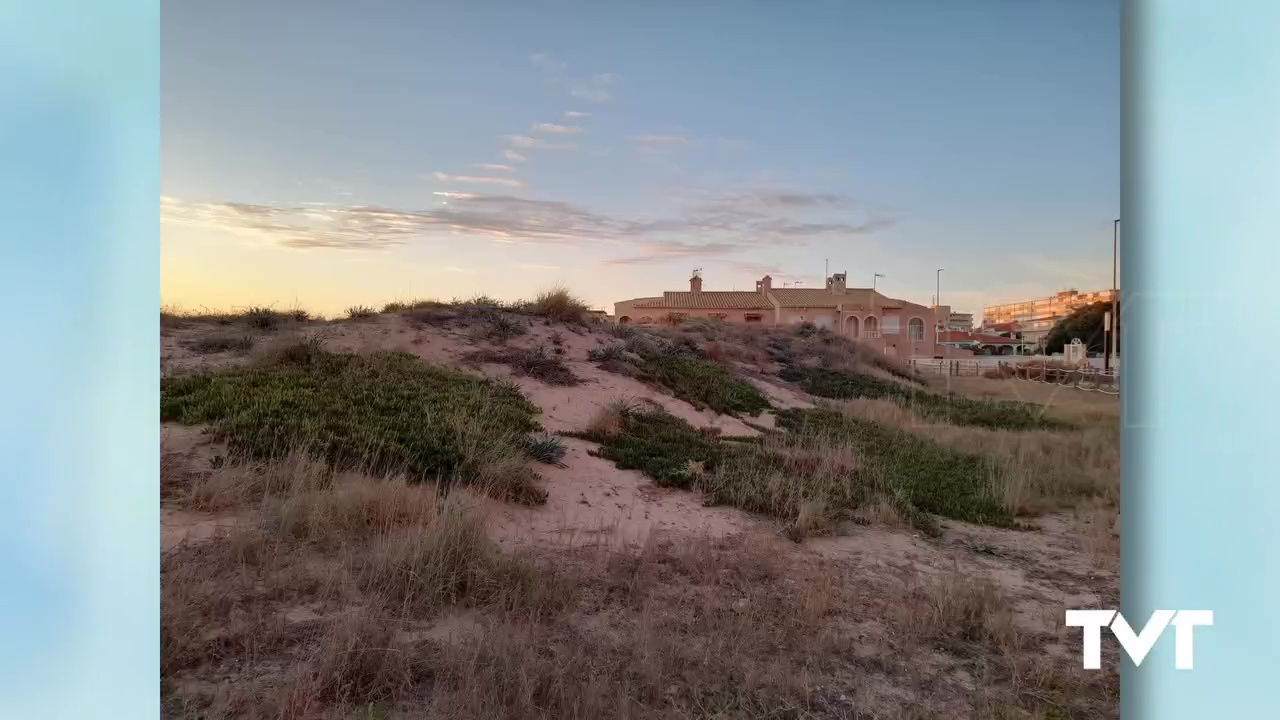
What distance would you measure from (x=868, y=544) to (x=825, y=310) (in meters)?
1.07

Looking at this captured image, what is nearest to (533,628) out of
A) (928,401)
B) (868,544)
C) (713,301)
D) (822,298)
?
(868,544)

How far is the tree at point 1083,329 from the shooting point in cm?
197

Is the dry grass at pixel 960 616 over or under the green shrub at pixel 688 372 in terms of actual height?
under

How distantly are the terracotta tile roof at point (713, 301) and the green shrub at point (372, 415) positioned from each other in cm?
92

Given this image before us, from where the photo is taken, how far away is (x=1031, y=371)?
259 centimetres

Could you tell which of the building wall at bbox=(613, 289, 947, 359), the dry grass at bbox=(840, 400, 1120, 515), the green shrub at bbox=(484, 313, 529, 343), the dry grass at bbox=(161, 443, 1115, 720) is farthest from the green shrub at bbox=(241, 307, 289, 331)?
the dry grass at bbox=(840, 400, 1120, 515)

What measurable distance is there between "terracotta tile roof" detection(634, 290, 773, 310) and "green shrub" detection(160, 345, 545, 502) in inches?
36.3
